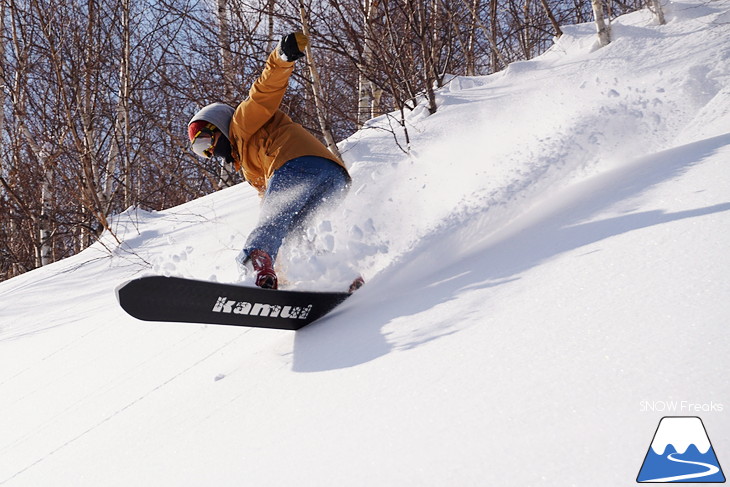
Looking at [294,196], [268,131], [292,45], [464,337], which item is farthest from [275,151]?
[464,337]

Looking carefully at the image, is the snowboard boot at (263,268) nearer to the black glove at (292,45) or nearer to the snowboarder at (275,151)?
the snowboarder at (275,151)

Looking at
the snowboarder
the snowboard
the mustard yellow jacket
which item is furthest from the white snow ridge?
the mustard yellow jacket

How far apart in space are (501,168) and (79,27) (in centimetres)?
765

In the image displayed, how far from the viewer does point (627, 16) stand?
671 centimetres

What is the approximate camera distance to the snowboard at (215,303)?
6.94ft

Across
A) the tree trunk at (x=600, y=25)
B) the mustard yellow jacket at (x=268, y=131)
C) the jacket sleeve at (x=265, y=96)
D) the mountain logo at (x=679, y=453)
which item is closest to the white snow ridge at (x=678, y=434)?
the mountain logo at (x=679, y=453)

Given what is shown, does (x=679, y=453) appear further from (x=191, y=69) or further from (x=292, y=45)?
(x=191, y=69)

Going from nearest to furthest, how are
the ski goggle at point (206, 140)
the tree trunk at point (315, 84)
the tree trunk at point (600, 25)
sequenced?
1. the ski goggle at point (206, 140)
2. the tree trunk at point (315, 84)
3. the tree trunk at point (600, 25)

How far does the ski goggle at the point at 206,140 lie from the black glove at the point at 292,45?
21.6 inches

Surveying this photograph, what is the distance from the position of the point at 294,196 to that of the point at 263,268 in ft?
1.43

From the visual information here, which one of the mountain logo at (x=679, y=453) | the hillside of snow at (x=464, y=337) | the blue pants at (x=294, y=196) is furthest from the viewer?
the blue pants at (x=294, y=196)

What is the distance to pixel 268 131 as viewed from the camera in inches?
112

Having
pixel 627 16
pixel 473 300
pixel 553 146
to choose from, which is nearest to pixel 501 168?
pixel 553 146

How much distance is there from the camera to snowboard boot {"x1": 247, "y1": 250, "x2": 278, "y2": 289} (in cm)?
246
